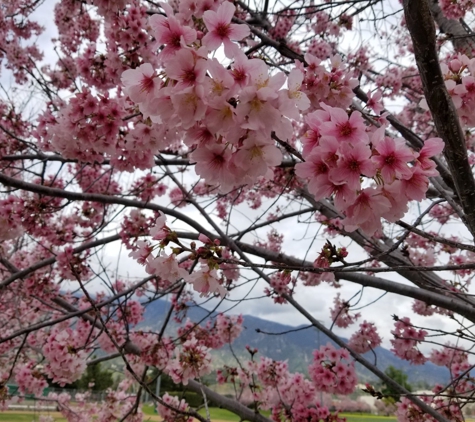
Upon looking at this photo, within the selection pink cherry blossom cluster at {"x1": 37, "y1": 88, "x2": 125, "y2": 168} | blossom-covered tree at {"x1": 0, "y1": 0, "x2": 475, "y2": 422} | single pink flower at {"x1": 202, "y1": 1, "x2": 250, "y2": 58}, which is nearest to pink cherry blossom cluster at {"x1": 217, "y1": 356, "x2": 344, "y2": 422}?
blossom-covered tree at {"x1": 0, "y1": 0, "x2": 475, "y2": 422}

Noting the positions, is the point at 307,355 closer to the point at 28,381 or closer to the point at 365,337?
the point at 365,337

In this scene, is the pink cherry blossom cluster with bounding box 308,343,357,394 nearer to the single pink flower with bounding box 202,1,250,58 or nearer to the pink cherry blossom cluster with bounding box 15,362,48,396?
the single pink flower with bounding box 202,1,250,58

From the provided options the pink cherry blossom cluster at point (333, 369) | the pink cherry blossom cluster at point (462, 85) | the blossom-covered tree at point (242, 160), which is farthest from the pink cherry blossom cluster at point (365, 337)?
the pink cherry blossom cluster at point (462, 85)

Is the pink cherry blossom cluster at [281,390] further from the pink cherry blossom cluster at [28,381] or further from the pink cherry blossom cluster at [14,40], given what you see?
the pink cherry blossom cluster at [14,40]

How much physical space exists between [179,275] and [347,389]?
9.59 feet

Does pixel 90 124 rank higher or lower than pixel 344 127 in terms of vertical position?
higher

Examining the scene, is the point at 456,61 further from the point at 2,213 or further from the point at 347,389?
the point at 2,213

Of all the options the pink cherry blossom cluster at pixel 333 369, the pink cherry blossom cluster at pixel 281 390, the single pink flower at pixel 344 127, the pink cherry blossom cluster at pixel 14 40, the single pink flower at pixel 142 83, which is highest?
the pink cherry blossom cluster at pixel 14 40

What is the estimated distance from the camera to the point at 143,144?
232 centimetres

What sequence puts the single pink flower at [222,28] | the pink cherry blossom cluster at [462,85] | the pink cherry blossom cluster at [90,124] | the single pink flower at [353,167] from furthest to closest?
the pink cherry blossom cluster at [90,124]
the pink cherry blossom cluster at [462,85]
the single pink flower at [222,28]
the single pink flower at [353,167]

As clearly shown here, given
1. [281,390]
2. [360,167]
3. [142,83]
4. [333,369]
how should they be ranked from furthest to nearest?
1. [281,390]
2. [333,369]
3. [142,83]
4. [360,167]

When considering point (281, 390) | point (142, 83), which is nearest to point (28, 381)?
point (281, 390)

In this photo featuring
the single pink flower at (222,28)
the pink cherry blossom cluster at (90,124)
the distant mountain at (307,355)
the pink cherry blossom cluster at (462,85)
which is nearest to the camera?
the single pink flower at (222,28)

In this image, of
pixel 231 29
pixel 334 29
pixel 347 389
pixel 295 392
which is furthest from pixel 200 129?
pixel 334 29
